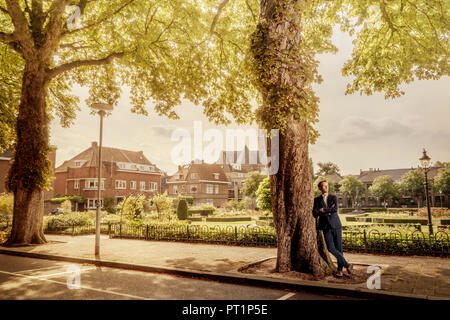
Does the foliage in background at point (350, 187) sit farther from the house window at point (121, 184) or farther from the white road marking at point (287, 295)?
the white road marking at point (287, 295)

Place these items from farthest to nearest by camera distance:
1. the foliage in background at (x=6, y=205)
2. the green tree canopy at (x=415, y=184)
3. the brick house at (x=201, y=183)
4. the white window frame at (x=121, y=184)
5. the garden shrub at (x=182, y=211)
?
1. the brick house at (x=201, y=183)
2. the green tree canopy at (x=415, y=184)
3. the white window frame at (x=121, y=184)
4. the garden shrub at (x=182, y=211)
5. the foliage in background at (x=6, y=205)

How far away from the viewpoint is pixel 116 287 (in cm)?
671

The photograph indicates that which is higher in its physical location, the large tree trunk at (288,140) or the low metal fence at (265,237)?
the large tree trunk at (288,140)

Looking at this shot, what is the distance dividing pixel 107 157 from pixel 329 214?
4892 cm

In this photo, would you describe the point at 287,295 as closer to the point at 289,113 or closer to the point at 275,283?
the point at 275,283

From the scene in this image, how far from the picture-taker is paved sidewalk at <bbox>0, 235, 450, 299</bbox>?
6.23 m

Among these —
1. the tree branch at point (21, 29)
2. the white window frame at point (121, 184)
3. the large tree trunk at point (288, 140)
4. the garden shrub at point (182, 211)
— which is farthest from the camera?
the white window frame at point (121, 184)

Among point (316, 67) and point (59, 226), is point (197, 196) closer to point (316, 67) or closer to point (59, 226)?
point (59, 226)

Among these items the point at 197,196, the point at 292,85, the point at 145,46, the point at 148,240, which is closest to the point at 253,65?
the point at 292,85

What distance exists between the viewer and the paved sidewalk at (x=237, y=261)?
6230mm

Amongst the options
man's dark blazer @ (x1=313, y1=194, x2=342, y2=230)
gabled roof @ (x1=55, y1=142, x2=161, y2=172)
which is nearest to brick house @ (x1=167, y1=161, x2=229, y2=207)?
gabled roof @ (x1=55, y1=142, x2=161, y2=172)

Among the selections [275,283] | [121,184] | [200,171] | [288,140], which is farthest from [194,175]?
[275,283]

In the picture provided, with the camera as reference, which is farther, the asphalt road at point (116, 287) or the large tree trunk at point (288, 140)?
the large tree trunk at point (288, 140)

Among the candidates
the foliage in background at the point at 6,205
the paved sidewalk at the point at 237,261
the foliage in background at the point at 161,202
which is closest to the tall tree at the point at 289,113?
the paved sidewalk at the point at 237,261
